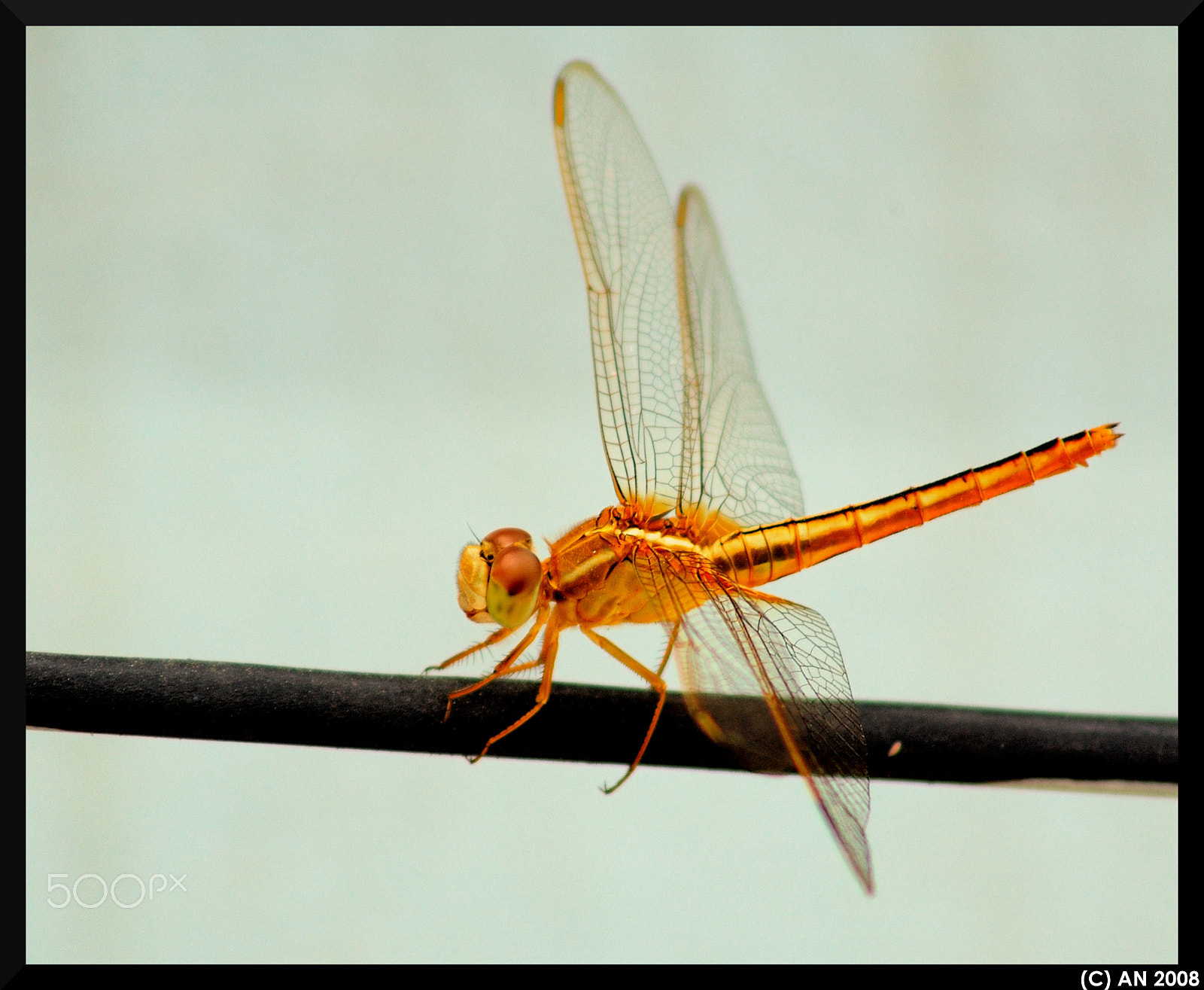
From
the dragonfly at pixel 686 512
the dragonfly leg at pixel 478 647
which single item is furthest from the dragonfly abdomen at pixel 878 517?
the dragonfly leg at pixel 478 647

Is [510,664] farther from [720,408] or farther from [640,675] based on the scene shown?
[720,408]

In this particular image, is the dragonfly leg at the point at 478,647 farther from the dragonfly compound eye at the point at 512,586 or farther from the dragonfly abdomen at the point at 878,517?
the dragonfly abdomen at the point at 878,517

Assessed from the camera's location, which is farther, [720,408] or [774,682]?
[720,408]

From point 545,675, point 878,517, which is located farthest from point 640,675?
point 878,517

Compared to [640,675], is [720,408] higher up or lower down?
higher up
